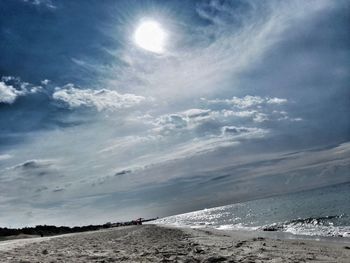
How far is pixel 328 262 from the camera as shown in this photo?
35.3 feet

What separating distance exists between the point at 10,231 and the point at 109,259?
51016 mm

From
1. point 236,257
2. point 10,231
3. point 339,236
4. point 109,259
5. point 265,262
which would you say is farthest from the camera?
point 10,231

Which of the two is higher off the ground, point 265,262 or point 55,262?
point 55,262

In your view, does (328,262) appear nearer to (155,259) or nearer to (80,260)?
(155,259)

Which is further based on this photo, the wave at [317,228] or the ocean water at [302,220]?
the ocean water at [302,220]

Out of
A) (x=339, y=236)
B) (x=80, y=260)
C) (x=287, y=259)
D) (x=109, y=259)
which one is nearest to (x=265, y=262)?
(x=287, y=259)

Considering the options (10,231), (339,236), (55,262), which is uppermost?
(10,231)

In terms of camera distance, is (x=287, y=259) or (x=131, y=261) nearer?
(x=287, y=259)

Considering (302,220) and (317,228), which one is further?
(302,220)

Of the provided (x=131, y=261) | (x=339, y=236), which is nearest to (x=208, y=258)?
(x=131, y=261)

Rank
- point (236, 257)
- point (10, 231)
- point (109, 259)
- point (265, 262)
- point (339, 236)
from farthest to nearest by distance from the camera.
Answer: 1. point (10, 231)
2. point (339, 236)
3. point (109, 259)
4. point (236, 257)
5. point (265, 262)

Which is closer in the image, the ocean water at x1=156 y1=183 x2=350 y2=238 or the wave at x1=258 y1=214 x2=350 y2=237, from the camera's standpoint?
the wave at x1=258 y1=214 x2=350 y2=237

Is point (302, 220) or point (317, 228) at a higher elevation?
point (302, 220)

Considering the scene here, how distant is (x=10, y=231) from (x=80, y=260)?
166 feet
